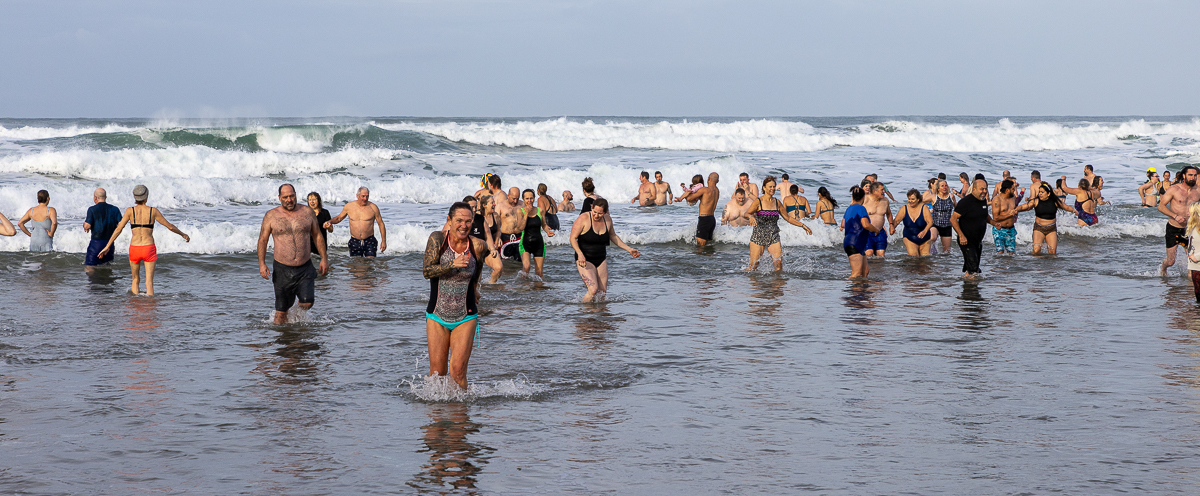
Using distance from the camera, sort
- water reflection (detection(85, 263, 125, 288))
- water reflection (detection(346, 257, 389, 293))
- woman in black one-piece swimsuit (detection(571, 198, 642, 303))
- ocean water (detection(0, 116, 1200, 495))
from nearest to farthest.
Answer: ocean water (detection(0, 116, 1200, 495))
woman in black one-piece swimsuit (detection(571, 198, 642, 303))
water reflection (detection(85, 263, 125, 288))
water reflection (detection(346, 257, 389, 293))

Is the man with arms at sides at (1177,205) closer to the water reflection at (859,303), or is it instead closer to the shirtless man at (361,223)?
the water reflection at (859,303)

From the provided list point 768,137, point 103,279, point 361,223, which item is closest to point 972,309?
point 361,223

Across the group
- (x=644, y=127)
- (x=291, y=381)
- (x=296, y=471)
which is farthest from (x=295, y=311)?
(x=644, y=127)

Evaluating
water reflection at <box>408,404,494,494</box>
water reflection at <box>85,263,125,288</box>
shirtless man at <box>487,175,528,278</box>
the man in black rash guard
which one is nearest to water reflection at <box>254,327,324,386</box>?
water reflection at <box>408,404,494,494</box>

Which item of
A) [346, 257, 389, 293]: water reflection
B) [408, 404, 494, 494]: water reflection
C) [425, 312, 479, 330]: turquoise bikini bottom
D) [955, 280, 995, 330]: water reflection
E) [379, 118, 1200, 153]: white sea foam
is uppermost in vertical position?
[379, 118, 1200, 153]: white sea foam

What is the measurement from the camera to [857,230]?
14352 millimetres

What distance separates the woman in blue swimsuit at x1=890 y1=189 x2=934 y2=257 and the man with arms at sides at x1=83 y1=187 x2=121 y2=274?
1273cm

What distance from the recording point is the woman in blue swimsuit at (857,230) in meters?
14.2

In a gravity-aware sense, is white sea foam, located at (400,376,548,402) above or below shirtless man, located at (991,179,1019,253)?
below

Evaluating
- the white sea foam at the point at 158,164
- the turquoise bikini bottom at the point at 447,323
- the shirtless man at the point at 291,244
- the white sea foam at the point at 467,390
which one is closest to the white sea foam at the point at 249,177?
the white sea foam at the point at 158,164

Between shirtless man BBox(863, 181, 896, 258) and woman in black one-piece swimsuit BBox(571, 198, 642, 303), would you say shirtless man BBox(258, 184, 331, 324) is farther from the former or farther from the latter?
shirtless man BBox(863, 181, 896, 258)

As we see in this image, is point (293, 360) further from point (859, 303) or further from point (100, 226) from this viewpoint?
point (859, 303)

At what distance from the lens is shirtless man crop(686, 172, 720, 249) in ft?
63.3

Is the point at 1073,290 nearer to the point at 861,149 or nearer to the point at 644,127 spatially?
the point at 861,149
